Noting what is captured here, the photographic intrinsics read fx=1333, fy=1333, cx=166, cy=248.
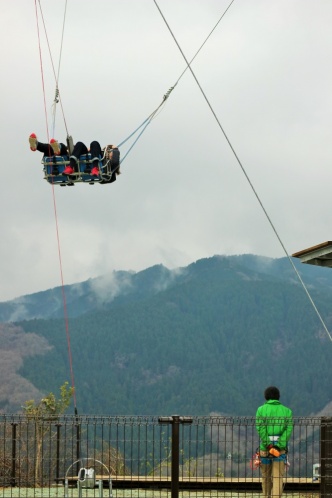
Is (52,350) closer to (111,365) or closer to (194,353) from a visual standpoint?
(111,365)

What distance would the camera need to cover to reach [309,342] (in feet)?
627

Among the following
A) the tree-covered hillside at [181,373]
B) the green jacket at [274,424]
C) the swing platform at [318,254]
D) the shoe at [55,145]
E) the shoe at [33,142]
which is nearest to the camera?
the green jacket at [274,424]

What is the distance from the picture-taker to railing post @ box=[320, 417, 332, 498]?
1969 cm

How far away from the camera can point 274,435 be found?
19719mm

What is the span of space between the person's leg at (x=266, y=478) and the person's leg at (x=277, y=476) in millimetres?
106

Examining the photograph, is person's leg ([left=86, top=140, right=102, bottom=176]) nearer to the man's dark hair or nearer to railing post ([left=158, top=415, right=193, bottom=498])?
railing post ([left=158, top=415, right=193, bottom=498])

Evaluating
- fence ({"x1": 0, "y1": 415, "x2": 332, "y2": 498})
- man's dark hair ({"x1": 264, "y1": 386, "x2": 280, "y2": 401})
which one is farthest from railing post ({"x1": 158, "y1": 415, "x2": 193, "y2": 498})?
man's dark hair ({"x1": 264, "y1": 386, "x2": 280, "y2": 401})

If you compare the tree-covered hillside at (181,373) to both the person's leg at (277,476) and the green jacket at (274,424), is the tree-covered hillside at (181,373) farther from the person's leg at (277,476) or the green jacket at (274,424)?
the green jacket at (274,424)

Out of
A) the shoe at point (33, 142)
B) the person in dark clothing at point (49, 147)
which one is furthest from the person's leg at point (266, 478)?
the shoe at point (33, 142)

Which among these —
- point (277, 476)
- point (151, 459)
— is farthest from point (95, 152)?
point (277, 476)

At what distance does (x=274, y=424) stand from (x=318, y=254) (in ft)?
10.3

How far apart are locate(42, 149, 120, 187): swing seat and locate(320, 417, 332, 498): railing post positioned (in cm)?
850

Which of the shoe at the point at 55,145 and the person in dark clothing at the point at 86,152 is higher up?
the shoe at the point at 55,145

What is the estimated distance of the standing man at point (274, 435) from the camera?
1967 cm
